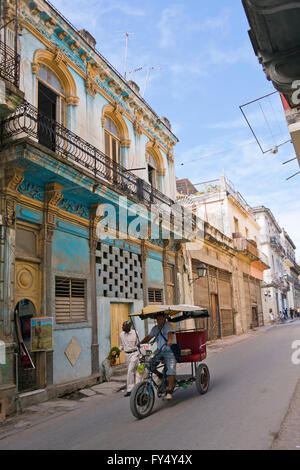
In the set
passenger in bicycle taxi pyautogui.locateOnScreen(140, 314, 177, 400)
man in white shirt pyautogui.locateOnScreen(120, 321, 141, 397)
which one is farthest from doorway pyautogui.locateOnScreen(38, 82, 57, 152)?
passenger in bicycle taxi pyautogui.locateOnScreen(140, 314, 177, 400)

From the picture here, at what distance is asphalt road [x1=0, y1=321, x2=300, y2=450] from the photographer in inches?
195

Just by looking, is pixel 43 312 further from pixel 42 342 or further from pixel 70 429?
pixel 70 429

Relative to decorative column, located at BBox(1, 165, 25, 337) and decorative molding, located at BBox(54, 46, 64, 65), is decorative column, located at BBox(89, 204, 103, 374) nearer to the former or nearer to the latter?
decorative column, located at BBox(1, 165, 25, 337)

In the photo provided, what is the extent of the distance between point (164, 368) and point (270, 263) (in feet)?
140

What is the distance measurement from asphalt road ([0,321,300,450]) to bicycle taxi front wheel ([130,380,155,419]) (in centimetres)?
12

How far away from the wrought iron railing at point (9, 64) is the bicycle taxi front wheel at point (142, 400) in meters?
5.87

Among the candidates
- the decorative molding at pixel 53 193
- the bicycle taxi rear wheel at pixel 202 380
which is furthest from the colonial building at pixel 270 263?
the decorative molding at pixel 53 193

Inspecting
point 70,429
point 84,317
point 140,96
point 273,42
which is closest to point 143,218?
point 84,317

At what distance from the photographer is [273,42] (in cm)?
483

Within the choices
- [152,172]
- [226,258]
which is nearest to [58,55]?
[152,172]

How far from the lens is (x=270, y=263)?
47.5m

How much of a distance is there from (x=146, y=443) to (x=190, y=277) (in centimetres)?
1384

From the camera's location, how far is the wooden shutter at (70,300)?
32.0 ft

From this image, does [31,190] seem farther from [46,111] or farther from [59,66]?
[59,66]
